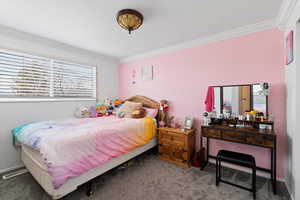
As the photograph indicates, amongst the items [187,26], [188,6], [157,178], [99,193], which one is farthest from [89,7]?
[157,178]

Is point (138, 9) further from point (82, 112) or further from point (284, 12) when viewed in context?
point (82, 112)

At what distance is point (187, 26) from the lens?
214cm

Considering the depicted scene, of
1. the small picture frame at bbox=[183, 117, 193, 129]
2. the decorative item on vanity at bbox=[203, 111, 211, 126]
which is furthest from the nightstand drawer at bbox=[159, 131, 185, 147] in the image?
the decorative item on vanity at bbox=[203, 111, 211, 126]

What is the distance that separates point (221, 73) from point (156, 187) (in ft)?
7.10

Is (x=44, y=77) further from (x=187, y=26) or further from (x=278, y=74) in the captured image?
(x=278, y=74)

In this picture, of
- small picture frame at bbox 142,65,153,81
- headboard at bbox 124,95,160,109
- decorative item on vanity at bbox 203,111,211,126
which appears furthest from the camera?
small picture frame at bbox 142,65,153,81

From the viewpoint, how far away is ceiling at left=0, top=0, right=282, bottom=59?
5.29 ft

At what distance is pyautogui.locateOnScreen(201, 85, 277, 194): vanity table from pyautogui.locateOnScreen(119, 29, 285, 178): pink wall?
0.52 feet

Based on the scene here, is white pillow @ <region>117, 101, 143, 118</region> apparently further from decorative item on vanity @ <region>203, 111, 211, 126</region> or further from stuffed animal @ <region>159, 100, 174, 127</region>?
decorative item on vanity @ <region>203, 111, 211, 126</region>

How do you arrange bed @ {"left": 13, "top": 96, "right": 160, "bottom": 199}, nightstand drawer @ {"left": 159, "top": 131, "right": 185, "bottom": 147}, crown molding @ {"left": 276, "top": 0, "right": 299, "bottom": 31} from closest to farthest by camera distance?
bed @ {"left": 13, "top": 96, "right": 160, "bottom": 199} → crown molding @ {"left": 276, "top": 0, "right": 299, "bottom": 31} → nightstand drawer @ {"left": 159, "top": 131, "right": 185, "bottom": 147}

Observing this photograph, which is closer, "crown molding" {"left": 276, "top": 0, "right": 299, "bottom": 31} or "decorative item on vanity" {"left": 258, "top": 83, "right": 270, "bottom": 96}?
"crown molding" {"left": 276, "top": 0, "right": 299, "bottom": 31}

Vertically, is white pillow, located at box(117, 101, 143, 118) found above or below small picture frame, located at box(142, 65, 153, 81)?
below

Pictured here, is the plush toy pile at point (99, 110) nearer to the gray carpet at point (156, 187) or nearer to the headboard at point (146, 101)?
the headboard at point (146, 101)

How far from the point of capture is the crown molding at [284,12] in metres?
1.51
